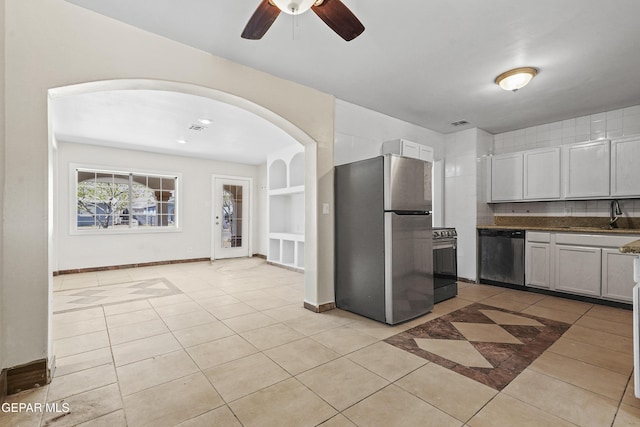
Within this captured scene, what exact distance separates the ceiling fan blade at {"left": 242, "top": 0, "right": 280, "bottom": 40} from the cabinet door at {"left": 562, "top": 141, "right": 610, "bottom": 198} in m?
4.39

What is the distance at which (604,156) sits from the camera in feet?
12.3

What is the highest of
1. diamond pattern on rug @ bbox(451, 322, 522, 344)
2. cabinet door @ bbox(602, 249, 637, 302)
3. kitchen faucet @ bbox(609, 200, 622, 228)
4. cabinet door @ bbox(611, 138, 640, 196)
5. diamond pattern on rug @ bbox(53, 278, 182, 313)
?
cabinet door @ bbox(611, 138, 640, 196)

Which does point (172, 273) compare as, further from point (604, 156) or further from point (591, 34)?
point (604, 156)

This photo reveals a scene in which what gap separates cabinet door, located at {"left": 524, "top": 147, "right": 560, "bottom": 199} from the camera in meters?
4.16

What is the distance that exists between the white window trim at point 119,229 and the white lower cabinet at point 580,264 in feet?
22.0

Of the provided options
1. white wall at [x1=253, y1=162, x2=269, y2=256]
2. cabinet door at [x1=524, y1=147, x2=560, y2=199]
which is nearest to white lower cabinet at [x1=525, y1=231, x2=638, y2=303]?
cabinet door at [x1=524, y1=147, x2=560, y2=199]

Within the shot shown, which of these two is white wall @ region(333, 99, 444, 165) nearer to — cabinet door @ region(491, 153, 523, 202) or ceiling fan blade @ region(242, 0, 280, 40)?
cabinet door @ region(491, 153, 523, 202)

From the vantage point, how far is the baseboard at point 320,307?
3.27 m

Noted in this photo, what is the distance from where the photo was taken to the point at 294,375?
198 cm

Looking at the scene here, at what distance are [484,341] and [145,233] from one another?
6375mm

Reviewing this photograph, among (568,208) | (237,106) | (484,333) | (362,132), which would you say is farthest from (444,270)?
(237,106)

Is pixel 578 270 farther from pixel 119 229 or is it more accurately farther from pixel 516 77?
pixel 119 229

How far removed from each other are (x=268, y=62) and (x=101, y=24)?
126cm

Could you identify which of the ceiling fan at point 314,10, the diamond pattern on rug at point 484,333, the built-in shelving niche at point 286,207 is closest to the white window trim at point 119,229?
the built-in shelving niche at point 286,207
